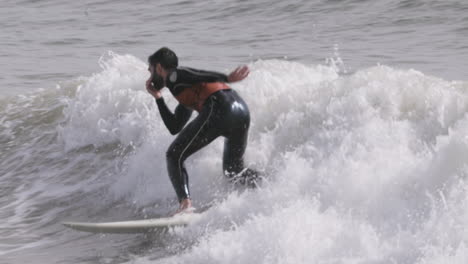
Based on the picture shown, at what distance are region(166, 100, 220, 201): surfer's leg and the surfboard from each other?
0.55ft

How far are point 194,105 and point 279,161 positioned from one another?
38.1 inches

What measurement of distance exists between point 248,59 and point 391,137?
7.42m

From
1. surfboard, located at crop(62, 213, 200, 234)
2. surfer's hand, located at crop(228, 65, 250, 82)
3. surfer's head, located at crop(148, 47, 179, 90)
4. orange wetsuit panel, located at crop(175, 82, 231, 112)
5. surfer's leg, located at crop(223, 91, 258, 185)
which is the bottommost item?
surfboard, located at crop(62, 213, 200, 234)

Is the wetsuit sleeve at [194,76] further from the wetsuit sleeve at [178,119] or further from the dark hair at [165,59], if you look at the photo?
the wetsuit sleeve at [178,119]

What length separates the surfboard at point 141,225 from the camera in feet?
21.7

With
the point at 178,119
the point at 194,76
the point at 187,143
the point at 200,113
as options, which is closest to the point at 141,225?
the point at 187,143

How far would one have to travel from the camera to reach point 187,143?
663 centimetres

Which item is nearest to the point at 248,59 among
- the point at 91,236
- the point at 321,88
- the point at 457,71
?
the point at 457,71

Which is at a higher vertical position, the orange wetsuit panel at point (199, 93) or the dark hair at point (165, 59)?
the dark hair at point (165, 59)

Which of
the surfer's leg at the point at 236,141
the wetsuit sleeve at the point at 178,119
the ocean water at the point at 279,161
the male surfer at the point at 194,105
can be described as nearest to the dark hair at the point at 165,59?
the male surfer at the point at 194,105

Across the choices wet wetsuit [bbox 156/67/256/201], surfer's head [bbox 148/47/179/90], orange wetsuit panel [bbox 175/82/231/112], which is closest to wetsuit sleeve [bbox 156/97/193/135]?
wet wetsuit [bbox 156/67/256/201]

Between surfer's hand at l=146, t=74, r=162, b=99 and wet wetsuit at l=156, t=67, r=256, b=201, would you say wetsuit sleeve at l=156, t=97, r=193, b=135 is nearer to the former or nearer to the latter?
wet wetsuit at l=156, t=67, r=256, b=201

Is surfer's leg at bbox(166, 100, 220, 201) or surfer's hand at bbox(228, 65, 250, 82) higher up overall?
surfer's hand at bbox(228, 65, 250, 82)

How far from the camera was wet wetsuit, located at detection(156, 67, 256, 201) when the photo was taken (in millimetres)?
6605
